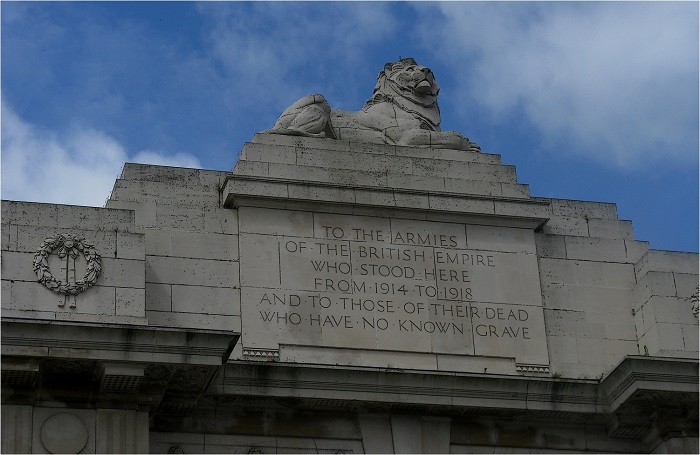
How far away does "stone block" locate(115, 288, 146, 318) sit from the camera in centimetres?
2514

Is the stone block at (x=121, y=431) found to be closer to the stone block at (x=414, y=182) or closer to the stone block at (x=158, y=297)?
the stone block at (x=158, y=297)

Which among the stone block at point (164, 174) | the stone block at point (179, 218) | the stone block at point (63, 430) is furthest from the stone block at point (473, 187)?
the stone block at point (63, 430)

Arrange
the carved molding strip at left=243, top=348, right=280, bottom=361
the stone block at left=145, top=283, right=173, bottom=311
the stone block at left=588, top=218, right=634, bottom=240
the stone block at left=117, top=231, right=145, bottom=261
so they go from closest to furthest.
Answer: the stone block at left=117, top=231, right=145, bottom=261
the carved molding strip at left=243, top=348, right=280, bottom=361
the stone block at left=145, top=283, right=173, bottom=311
the stone block at left=588, top=218, right=634, bottom=240

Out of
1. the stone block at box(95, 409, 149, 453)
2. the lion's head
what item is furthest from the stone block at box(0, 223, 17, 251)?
the lion's head

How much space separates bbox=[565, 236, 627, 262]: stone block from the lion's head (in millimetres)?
3077

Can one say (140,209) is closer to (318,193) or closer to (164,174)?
(164,174)

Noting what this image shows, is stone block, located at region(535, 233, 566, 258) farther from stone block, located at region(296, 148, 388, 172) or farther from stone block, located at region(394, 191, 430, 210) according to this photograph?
stone block, located at region(296, 148, 388, 172)

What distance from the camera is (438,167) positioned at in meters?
28.7

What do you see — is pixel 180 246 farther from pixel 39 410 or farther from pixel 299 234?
pixel 39 410

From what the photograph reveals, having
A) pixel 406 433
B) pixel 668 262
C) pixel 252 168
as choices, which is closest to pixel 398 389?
pixel 406 433

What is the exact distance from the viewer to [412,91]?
98.8 feet

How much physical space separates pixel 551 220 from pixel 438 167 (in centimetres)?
202

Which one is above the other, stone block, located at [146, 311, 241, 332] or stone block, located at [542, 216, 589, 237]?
stone block, located at [542, 216, 589, 237]

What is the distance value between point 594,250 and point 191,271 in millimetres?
6491
